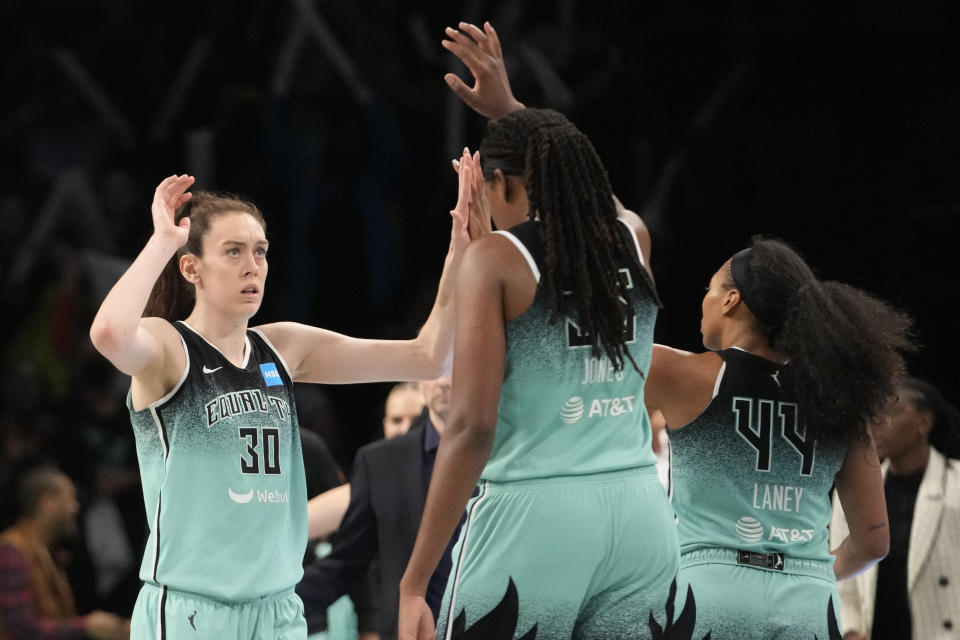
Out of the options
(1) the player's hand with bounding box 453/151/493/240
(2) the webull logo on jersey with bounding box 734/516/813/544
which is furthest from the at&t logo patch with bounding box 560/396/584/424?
(2) the webull logo on jersey with bounding box 734/516/813/544

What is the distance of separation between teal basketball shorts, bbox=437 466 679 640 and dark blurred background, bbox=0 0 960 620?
4499 millimetres

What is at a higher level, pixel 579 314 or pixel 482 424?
pixel 579 314

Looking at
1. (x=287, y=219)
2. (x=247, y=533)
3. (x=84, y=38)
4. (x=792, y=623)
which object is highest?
(x=84, y=38)

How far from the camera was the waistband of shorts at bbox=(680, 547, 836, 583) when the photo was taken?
3.16 m

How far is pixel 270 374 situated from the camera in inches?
127

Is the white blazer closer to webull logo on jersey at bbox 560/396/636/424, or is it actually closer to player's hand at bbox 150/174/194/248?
webull logo on jersey at bbox 560/396/636/424

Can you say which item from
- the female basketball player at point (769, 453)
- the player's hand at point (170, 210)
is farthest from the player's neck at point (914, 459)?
the player's hand at point (170, 210)

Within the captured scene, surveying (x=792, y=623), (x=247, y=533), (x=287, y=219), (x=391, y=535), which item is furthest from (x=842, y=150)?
(x=247, y=533)

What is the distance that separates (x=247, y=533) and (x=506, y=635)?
789mm

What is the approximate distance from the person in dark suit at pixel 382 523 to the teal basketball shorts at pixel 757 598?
4.10 feet

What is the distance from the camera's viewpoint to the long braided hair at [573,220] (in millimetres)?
2658

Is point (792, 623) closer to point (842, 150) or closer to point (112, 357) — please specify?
point (112, 357)

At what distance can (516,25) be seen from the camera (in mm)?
8242

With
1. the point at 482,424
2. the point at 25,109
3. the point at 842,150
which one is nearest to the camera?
the point at 482,424
